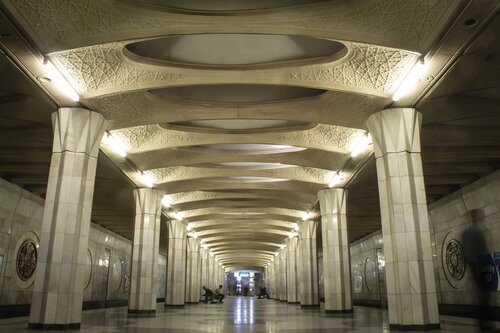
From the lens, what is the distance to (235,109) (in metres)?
14.1

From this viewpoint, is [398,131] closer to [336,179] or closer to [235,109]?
[235,109]

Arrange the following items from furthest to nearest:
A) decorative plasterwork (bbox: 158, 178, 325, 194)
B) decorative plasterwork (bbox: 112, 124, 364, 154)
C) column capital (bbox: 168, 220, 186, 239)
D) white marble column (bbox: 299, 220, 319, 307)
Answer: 1. column capital (bbox: 168, 220, 186, 239)
2. white marble column (bbox: 299, 220, 319, 307)
3. decorative plasterwork (bbox: 158, 178, 325, 194)
4. decorative plasterwork (bbox: 112, 124, 364, 154)

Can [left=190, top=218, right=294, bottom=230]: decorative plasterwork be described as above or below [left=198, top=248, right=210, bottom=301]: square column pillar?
above

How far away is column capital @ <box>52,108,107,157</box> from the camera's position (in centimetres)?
1230

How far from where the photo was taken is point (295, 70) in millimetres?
11375

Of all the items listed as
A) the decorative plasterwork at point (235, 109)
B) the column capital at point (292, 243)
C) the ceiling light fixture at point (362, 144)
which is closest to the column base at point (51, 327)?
the decorative plasterwork at point (235, 109)

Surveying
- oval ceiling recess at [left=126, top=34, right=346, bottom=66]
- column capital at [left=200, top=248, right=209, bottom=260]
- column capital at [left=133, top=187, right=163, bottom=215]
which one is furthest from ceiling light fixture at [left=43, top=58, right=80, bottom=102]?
column capital at [left=200, top=248, right=209, bottom=260]

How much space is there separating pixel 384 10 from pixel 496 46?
275 centimetres

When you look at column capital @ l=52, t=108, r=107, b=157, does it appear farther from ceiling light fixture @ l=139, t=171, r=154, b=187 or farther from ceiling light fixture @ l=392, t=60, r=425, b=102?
ceiling light fixture @ l=392, t=60, r=425, b=102

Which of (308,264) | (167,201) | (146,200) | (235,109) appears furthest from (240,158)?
(308,264)

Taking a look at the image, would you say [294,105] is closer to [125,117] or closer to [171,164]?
[125,117]

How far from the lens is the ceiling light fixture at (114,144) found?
49.6ft

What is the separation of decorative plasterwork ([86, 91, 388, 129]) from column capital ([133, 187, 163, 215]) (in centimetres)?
779

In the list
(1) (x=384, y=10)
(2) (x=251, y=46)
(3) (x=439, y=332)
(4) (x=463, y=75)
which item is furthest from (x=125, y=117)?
(3) (x=439, y=332)
